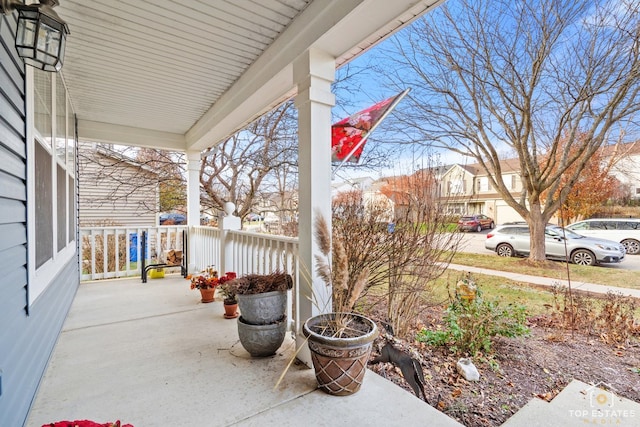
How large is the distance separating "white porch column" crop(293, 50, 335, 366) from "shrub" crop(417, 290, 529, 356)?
57.8 inches

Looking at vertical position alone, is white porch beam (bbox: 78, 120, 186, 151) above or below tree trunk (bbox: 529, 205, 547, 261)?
above

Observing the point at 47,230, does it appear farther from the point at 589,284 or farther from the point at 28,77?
the point at 589,284

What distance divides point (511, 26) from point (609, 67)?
2030mm

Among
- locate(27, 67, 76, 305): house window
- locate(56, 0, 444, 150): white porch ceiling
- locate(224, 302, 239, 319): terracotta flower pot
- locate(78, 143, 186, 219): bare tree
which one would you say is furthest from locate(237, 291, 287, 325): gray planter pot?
locate(78, 143, 186, 219): bare tree

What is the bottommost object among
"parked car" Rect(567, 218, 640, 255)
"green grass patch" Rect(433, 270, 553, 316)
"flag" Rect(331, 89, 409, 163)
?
"green grass patch" Rect(433, 270, 553, 316)

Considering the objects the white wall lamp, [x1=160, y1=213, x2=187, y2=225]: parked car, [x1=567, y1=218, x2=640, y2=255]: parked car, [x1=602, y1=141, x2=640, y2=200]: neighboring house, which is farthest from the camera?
[x1=160, y1=213, x2=187, y2=225]: parked car

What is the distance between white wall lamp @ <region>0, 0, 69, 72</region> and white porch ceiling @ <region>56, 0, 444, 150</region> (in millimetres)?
1003

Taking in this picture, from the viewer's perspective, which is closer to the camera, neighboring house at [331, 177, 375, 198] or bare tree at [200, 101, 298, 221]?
neighboring house at [331, 177, 375, 198]

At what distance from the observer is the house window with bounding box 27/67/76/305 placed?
1748 mm

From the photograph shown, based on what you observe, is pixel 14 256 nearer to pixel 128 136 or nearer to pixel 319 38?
pixel 319 38

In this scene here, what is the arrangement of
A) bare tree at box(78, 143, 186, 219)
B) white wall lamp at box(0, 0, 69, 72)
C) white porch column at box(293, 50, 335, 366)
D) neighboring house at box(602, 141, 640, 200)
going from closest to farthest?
white wall lamp at box(0, 0, 69, 72) → white porch column at box(293, 50, 335, 366) → neighboring house at box(602, 141, 640, 200) → bare tree at box(78, 143, 186, 219)

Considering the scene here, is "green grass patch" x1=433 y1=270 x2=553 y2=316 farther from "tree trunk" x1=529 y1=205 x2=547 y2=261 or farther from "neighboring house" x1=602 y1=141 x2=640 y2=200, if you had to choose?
"neighboring house" x1=602 y1=141 x2=640 y2=200

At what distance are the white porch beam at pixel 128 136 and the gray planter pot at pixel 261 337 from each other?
4173 mm

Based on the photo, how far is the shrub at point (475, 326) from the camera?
9.29 ft
